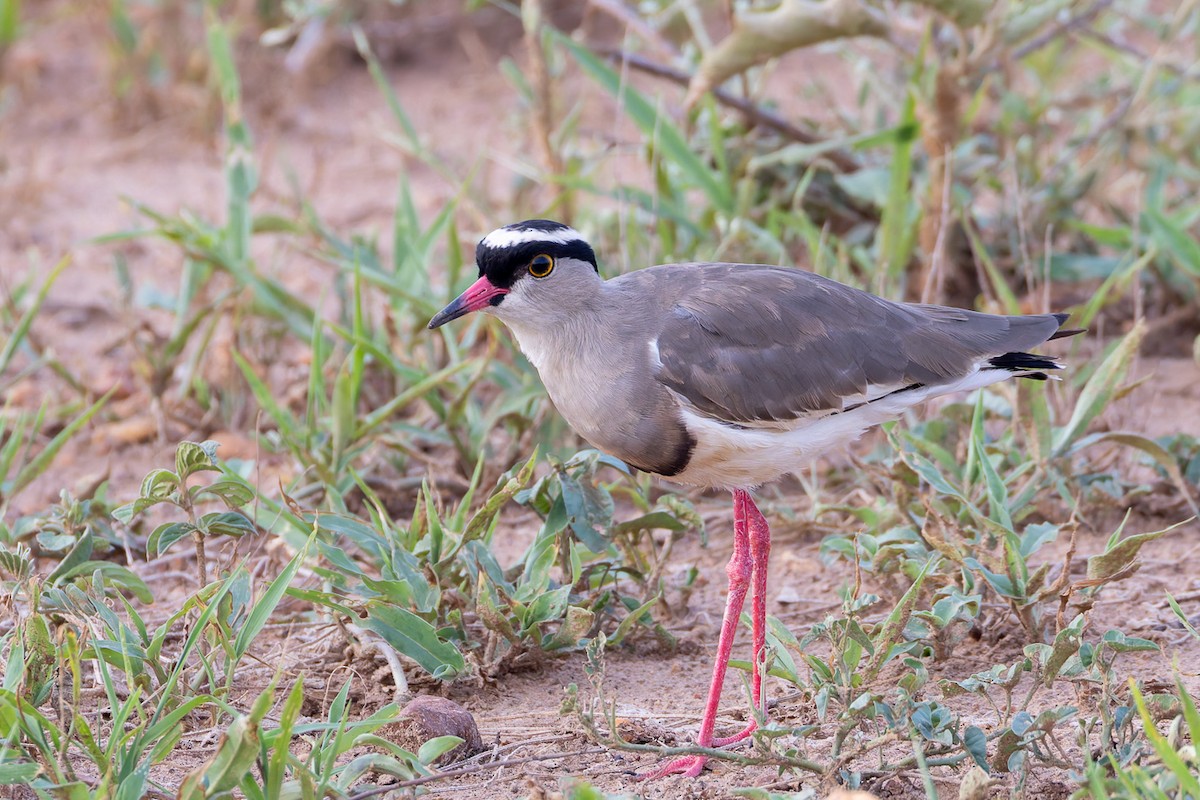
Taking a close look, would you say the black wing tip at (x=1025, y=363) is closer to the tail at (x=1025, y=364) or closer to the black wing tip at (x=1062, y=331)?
the tail at (x=1025, y=364)

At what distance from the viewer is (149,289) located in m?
5.31

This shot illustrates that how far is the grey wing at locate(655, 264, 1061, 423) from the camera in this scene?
338 centimetres

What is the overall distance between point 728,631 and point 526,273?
3.48ft

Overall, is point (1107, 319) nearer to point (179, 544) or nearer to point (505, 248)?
point (505, 248)

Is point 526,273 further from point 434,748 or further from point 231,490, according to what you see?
point 434,748

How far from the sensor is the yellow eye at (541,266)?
3.53 metres

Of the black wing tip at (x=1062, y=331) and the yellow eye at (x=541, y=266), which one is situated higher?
the yellow eye at (x=541, y=266)

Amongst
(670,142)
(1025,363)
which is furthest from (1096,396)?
(670,142)

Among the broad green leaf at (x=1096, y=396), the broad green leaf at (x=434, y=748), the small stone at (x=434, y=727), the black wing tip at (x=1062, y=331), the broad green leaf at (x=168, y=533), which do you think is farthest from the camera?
the broad green leaf at (x=1096, y=396)

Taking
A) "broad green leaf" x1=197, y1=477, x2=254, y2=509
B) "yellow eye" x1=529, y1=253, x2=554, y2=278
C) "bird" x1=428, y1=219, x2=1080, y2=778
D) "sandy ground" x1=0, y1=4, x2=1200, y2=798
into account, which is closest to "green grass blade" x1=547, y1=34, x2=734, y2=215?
"sandy ground" x1=0, y1=4, x2=1200, y2=798

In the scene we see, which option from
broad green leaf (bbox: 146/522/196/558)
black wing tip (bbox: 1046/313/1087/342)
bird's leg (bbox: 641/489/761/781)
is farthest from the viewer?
black wing tip (bbox: 1046/313/1087/342)

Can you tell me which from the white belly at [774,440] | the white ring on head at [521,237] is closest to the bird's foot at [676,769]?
the white belly at [774,440]

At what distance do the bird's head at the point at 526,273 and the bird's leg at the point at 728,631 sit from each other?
2.33 feet

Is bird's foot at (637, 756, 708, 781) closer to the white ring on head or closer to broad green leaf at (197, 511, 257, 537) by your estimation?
broad green leaf at (197, 511, 257, 537)
